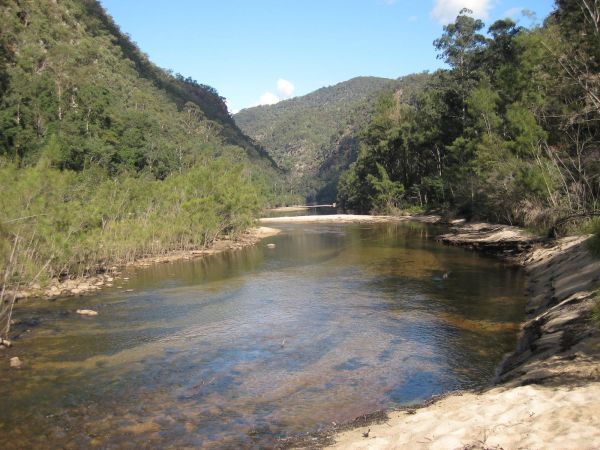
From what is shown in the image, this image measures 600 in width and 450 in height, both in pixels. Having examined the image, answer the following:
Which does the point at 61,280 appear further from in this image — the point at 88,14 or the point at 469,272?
the point at 88,14

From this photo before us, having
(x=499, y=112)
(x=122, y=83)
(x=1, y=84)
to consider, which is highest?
(x=122, y=83)

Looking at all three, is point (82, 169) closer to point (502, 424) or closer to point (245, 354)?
point (245, 354)

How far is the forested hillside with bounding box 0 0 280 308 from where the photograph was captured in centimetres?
3381

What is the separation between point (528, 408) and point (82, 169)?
73149 millimetres

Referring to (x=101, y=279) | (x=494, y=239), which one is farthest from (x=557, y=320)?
(x=101, y=279)

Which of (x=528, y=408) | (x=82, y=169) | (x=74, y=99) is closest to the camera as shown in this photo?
(x=528, y=408)

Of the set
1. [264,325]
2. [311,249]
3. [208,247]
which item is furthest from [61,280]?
[311,249]

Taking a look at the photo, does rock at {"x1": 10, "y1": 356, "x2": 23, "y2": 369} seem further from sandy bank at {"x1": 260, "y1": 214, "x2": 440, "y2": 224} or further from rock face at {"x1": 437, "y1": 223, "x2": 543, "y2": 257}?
sandy bank at {"x1": 260, "y1": 214, "x2": 440, "y2": 224}

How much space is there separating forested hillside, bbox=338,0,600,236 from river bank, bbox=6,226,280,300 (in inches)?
1176

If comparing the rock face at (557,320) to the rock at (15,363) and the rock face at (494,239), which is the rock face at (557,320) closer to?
the rock face at (494,239)

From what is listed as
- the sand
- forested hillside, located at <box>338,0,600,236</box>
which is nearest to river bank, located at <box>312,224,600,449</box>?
the sand

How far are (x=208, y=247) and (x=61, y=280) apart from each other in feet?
80.9

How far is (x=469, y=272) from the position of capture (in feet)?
128

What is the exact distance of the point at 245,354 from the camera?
2214 cm
